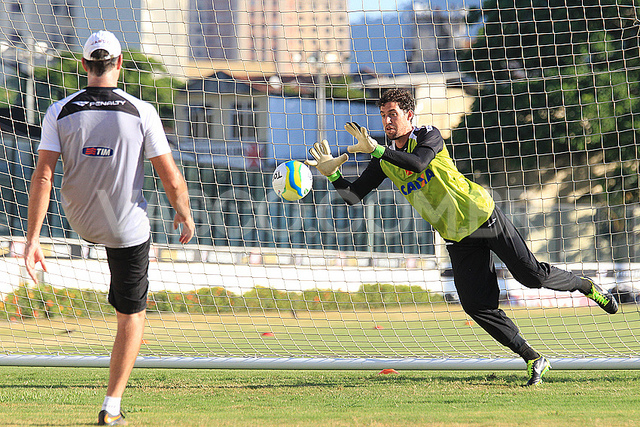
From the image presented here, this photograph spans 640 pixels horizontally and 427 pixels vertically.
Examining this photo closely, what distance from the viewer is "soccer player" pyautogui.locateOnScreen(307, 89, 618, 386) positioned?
12.8 ft

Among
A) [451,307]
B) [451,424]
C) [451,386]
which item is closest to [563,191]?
[451,307]

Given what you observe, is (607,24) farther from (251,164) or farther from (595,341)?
(251,164)

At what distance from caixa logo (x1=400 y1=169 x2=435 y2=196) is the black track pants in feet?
1.44

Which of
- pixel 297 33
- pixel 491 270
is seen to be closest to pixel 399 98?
pixel 491 270

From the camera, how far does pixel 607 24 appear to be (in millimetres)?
9805

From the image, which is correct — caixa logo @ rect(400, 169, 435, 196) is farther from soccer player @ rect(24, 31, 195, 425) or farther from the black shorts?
the black shorts

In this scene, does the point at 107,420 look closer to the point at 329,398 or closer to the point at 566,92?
the point at 329,398

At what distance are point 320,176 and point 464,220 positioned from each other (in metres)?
6.78

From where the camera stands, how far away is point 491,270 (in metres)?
4.04

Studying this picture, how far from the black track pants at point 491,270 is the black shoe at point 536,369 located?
0.19 metres

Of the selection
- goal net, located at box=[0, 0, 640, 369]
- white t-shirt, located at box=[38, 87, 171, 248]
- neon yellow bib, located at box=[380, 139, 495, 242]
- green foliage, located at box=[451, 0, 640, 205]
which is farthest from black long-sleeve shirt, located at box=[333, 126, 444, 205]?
green foliage, located at box=[451, 0, 640, 205]

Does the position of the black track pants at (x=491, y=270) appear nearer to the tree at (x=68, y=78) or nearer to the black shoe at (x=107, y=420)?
the black shoe at (x=107, y=420)

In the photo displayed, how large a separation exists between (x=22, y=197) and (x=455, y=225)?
589 centimetres

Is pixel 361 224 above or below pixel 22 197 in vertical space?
below
